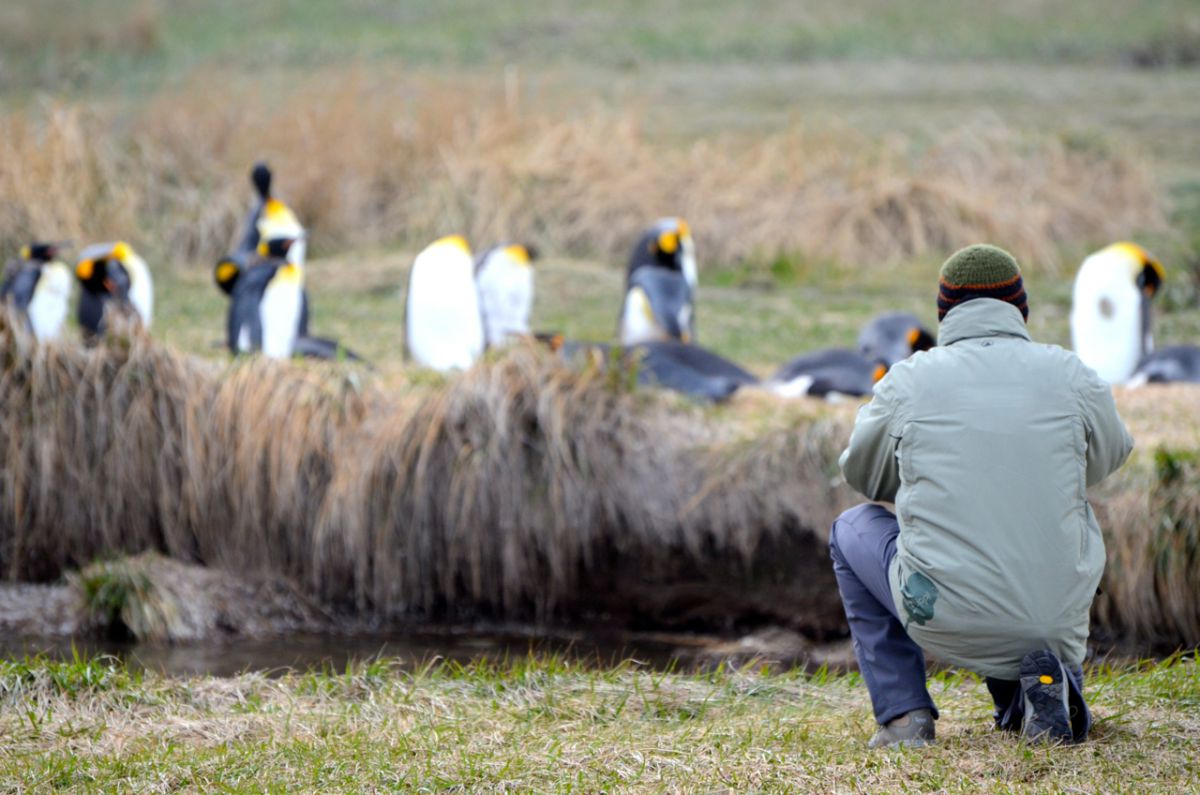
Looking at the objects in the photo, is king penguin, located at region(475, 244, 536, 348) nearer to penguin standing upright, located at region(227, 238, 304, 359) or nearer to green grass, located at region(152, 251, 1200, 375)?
green grass, located at region(152, 251, 1200, 375)

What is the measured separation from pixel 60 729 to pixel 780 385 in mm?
5047

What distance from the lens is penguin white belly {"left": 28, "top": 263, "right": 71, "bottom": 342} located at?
1043cm

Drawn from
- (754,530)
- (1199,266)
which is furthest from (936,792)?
(1199,266)

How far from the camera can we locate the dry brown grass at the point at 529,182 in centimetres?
1374

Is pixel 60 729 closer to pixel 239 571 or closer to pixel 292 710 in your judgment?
pixel 292 710

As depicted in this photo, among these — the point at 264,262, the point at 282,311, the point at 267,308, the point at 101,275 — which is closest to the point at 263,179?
the point at 101,275

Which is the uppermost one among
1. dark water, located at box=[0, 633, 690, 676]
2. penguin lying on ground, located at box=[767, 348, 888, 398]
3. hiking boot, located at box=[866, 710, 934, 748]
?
penguin lying on ground, located at box=[767, 348, 888, 398]

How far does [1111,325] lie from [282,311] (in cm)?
533

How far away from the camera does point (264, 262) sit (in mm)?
9828

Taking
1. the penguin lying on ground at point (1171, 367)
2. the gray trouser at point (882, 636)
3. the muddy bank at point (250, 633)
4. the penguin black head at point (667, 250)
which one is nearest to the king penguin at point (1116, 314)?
the penguin lying on ground at point (1171, 367)

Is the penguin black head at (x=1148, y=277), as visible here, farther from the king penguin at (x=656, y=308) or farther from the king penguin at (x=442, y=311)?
the king penguin at (x=442, y=311)

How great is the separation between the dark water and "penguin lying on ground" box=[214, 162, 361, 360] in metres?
1.55

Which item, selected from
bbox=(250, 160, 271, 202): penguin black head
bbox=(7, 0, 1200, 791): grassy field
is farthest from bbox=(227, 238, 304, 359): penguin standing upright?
bbox=(250, 160, 271, 202): penguin black head

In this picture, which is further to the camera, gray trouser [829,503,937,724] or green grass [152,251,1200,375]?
green grass [152,251,1200,375]
